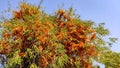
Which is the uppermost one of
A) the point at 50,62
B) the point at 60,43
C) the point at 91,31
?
the point at 91,31

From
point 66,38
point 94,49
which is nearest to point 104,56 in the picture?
point 94,49

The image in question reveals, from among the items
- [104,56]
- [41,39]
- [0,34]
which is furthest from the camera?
[104,56]

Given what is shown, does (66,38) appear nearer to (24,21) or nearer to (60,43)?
(60,43)

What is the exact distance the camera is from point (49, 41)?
17609 mm

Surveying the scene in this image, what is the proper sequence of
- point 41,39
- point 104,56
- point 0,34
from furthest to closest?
point 104,56, point 0,34, point 41,39

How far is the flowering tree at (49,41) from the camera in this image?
17750mm

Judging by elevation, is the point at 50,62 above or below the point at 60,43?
below

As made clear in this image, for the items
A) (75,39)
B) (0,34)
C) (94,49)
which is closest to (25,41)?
(0,34)

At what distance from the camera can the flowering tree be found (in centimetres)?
1775

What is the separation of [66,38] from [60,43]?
2.27 feet

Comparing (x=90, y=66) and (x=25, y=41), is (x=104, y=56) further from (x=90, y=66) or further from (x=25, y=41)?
(x=25, y=41)

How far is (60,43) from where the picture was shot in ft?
60.3

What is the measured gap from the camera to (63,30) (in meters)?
19.0

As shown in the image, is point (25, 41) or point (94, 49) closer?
point (25, 41)
